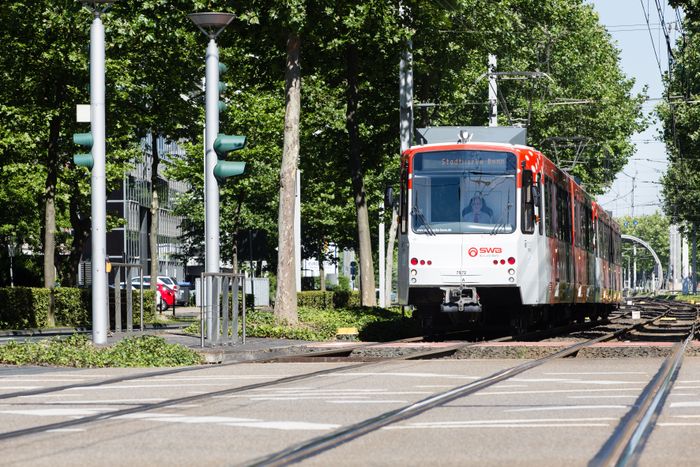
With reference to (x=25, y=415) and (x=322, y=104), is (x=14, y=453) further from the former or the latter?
(x=322, y=104)

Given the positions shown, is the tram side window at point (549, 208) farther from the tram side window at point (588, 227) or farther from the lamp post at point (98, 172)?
the lamp post at point (98, 172)

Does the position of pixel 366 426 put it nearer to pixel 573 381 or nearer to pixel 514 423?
pixel 514 423

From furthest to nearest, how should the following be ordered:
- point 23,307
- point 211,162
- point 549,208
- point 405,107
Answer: point 23,307, point 405,107, point 549,208, point 211,162

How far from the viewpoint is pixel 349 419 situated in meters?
11.2

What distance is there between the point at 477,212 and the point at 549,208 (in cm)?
250

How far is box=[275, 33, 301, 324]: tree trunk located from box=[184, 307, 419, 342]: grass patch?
0.35 m

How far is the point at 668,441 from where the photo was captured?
9438 mm

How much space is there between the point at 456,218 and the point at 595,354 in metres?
4.79

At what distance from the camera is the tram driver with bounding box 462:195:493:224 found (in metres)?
26.2

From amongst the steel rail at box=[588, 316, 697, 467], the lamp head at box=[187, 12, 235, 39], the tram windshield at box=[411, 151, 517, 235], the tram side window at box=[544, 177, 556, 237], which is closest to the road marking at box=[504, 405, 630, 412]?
the steel rail at box=[588, 316, 697, 467]

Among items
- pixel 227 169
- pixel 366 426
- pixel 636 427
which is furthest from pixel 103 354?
pixel 636 427

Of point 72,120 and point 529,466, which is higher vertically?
point 72,120

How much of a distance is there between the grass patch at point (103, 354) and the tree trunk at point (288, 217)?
287 inches

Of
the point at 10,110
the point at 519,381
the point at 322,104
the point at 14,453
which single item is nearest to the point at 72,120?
the point at 10,110
